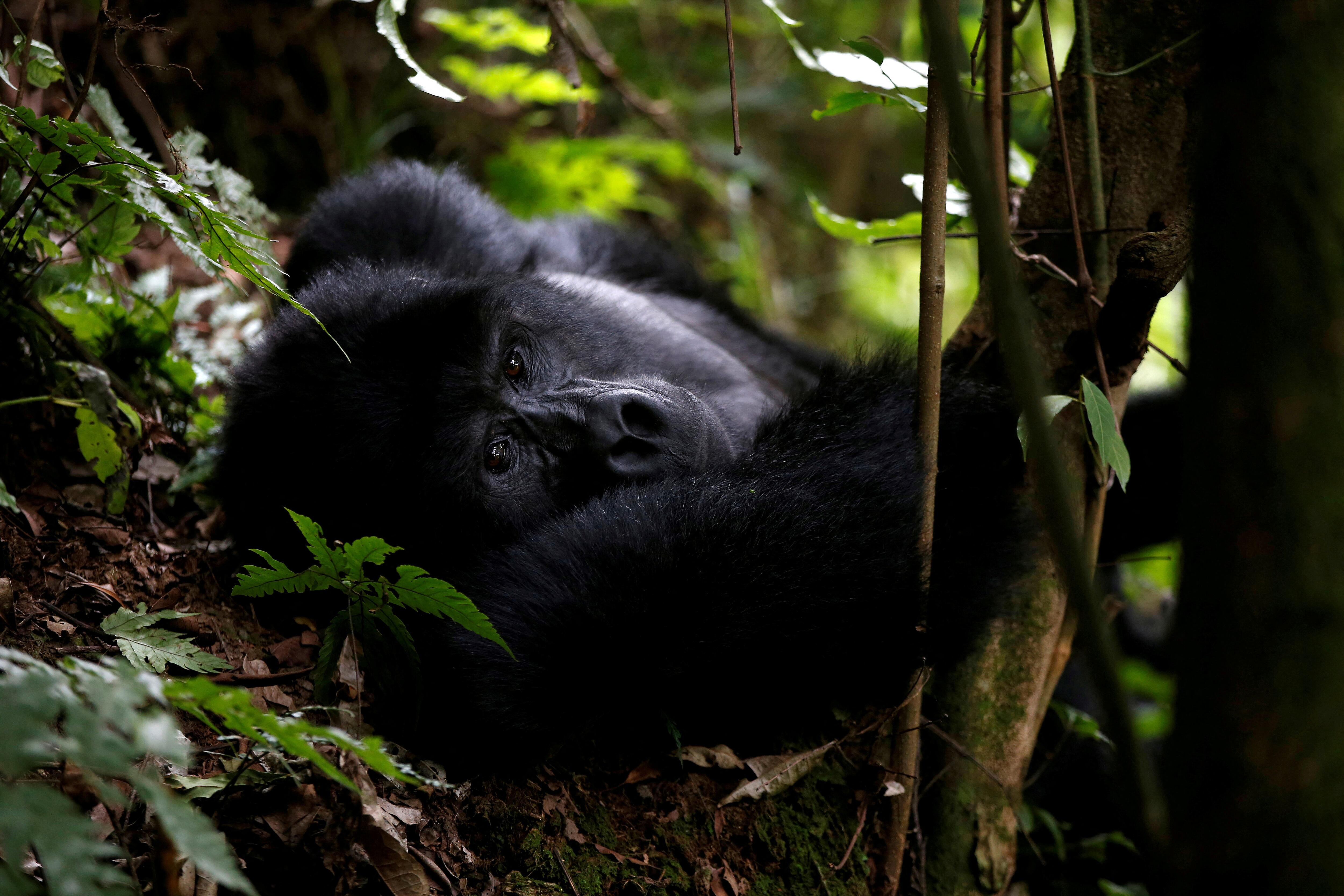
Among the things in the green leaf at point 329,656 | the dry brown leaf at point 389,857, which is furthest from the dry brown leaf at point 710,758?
the green leaf at point 329,656

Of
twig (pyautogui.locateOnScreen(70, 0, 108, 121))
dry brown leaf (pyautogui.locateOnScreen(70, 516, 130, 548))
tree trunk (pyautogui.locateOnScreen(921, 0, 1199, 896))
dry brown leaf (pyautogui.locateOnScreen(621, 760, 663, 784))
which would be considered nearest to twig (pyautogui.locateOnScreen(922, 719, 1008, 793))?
tree trunk (pyautogui.locateOnScreen(921, 0, 1199, 896))

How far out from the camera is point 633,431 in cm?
253

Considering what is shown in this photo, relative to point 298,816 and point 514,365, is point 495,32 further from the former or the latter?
point 298,816

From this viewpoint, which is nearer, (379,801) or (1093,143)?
(379,801)

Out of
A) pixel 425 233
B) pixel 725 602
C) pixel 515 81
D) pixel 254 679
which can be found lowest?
pixel 254 679

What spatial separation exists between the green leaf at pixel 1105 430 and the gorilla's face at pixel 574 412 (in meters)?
0.95

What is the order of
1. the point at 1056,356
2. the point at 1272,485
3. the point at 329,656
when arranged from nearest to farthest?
1. the point at 1272,485
2. the point at 329,656
3. the point at 1056,356

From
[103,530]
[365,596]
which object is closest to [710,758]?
[365,596]

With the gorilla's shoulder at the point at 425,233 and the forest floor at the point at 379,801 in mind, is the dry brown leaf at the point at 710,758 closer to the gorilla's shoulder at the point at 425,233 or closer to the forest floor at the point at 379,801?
the forest floor at the point at 379,801

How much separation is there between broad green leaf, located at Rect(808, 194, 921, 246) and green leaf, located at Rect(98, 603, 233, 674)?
1806mm

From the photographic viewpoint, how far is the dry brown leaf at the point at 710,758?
2.14m

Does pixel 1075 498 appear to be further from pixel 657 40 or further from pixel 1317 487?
pixel 657 40

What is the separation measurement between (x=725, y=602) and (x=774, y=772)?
403 millimetres

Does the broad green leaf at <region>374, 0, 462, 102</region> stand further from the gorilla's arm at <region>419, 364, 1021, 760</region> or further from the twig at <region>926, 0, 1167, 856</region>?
the twig at <region>926, 0, 1167, 856</region>
